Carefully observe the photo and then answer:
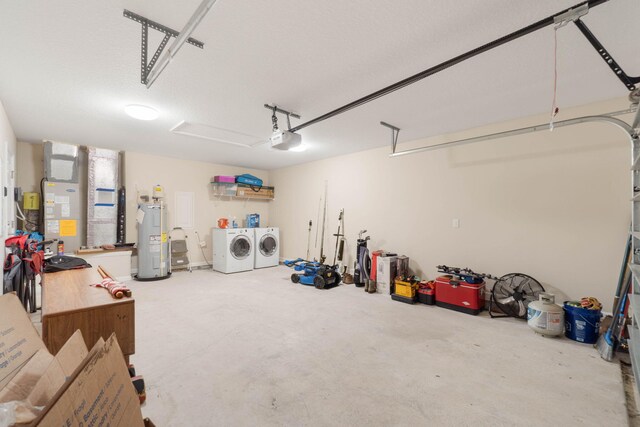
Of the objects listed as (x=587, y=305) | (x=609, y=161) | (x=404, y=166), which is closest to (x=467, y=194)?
(x=404, y=166)

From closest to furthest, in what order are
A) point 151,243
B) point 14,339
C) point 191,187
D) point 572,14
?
point 14,339
point 572,14
point 151,243
point 191,187

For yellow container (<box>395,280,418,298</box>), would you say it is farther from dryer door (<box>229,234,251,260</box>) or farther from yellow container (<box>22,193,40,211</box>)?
yellow container (<box>22,193,40,211</box>)

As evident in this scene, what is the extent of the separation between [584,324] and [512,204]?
153 cm

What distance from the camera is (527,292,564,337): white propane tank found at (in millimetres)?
2850

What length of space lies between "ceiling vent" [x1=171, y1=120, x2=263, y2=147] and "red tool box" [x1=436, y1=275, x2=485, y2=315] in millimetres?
3625

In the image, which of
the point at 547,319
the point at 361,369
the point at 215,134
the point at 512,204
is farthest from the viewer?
the point at 215,134

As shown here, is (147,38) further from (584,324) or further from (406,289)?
(584,324)

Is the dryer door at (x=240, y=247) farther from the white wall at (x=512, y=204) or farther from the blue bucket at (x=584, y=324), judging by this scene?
the blue bucket at (x=584, y=324)

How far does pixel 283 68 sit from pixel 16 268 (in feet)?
11.6

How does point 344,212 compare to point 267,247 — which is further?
point 267,247

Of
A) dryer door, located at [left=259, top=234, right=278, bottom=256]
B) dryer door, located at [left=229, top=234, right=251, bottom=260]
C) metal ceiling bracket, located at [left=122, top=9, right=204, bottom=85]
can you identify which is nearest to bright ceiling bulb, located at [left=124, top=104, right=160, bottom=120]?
metal ceiling bracket, located at [left=122, top=9, right=204, bottom=85]

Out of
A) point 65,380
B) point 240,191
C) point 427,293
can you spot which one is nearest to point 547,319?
point 427,293

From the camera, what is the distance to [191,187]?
6371 mm

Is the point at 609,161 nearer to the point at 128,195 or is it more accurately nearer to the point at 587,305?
the point at 587,305
